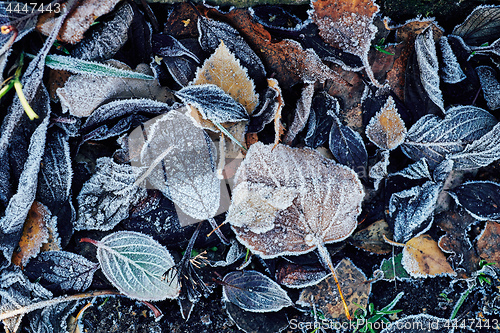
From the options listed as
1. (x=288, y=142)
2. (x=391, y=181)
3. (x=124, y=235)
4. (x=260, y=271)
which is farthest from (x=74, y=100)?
(x=391, y=181)

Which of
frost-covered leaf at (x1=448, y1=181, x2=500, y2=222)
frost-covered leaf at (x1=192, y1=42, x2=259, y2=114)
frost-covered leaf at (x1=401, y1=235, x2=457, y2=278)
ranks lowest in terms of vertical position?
frost-covered leaf at (x1=401, y1=235, x2=457, y2=278)

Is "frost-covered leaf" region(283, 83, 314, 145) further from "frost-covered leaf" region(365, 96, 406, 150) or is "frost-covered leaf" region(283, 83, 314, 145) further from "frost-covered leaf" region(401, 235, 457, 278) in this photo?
"frost-covered leaf" region(401, 235, 457, 278)

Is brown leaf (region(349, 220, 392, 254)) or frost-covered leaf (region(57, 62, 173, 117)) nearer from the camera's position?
frost-covered leaf (region(57, 62, 173, 117))

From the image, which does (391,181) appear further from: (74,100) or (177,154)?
(74,100)

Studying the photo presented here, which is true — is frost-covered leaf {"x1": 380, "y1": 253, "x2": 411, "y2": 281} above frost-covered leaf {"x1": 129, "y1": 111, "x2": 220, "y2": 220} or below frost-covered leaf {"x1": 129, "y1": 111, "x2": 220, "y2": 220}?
below

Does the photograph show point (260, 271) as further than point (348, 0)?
Yes

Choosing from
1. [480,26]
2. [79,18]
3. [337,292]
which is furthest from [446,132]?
[79,18]

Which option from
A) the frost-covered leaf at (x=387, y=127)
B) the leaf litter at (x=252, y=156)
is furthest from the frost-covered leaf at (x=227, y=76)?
the frost-covered leaf at (x=387, y=127)

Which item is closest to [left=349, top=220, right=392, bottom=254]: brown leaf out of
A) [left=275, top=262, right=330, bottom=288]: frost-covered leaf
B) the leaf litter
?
the leaf litter
